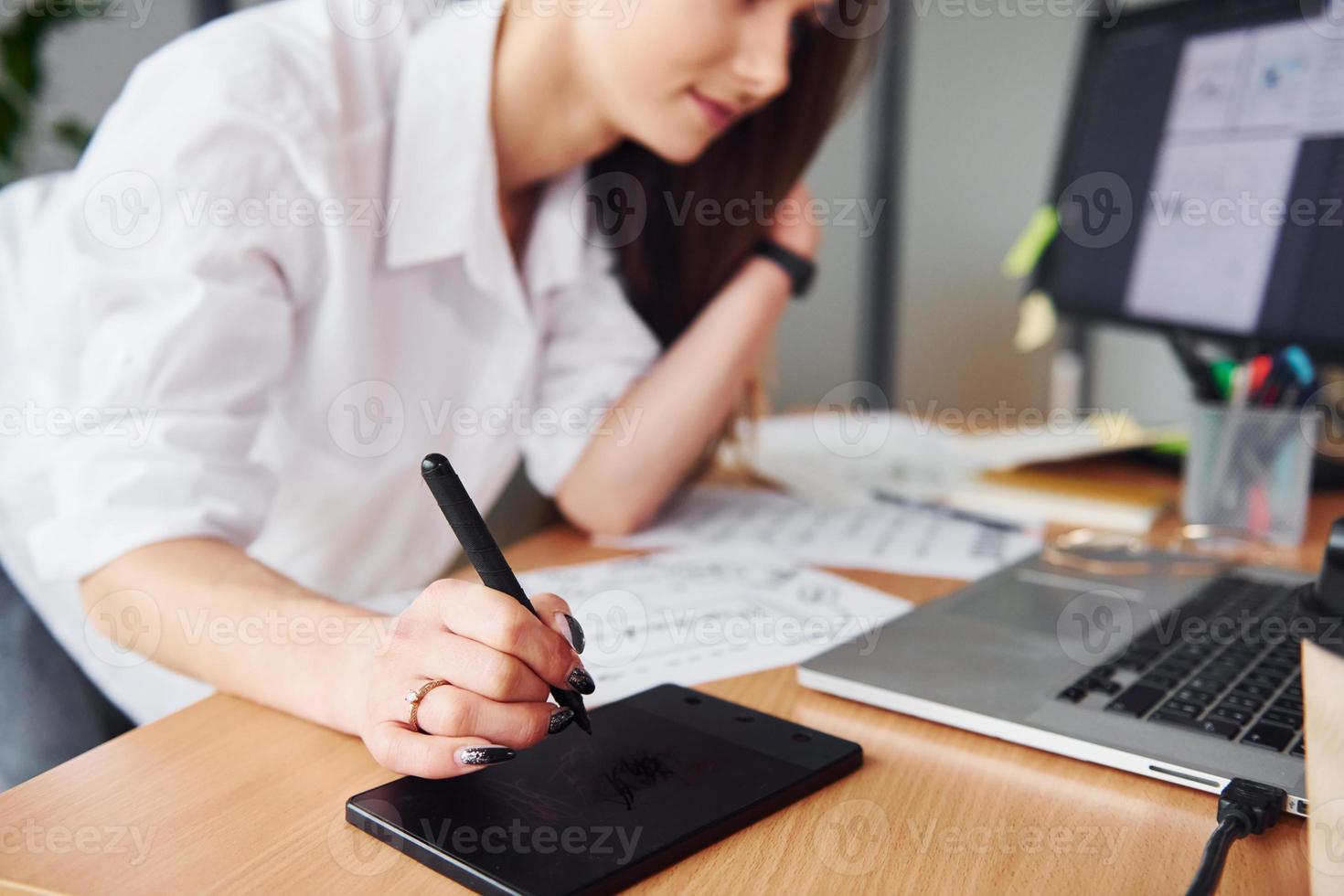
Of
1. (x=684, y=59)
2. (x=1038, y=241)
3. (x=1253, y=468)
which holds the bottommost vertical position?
(x=1253, y=468)

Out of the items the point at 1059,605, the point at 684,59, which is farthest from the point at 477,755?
the point at 684,59

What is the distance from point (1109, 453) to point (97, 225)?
0.96 meters

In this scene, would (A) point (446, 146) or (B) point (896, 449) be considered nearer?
(A) point (446, 146)

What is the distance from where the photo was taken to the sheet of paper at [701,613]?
584mm

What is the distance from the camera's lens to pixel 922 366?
263 cm

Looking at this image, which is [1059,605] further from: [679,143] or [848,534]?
[679,143]

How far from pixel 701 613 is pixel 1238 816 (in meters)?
0.34

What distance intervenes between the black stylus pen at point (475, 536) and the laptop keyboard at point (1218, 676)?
24 cm

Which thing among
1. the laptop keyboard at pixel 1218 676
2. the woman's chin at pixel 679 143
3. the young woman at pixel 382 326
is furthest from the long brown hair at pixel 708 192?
the laptop keyboard at pixel 1218 676

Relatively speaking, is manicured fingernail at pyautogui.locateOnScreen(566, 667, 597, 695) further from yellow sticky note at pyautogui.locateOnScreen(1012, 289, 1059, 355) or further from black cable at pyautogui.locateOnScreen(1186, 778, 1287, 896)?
yellow sticky note at pyautogui.locateOnScreen(1012, 289, 1059, 355)

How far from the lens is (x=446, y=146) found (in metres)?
0.87

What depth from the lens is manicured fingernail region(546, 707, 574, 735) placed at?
44cm

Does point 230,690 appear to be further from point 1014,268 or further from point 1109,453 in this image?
point 1014,268

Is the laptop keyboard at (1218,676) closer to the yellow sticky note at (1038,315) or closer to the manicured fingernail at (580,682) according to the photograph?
the manicured fingernail at (580,682)
